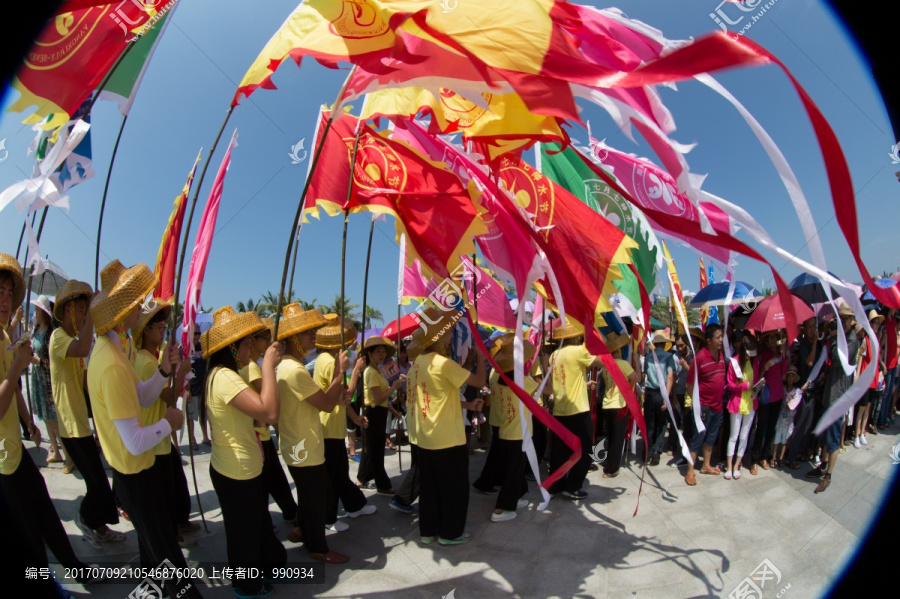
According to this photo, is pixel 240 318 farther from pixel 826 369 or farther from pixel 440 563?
pixel 826 369

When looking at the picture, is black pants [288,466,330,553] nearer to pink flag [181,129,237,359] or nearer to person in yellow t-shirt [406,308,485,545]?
person in yellow t-shirt [406,308,485,545]

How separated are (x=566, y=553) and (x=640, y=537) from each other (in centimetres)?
→ 73

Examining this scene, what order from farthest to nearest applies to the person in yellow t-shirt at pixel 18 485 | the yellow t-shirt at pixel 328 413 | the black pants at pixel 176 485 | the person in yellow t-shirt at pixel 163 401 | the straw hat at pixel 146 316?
the yellow t-shirt at pixel 328 413, the black pants at pixel 176 485, the person in yellow t-shirt at pixel 163 401, the straw hat at pixel 146 316, the person in yellow t-shirt at pixel 18 485

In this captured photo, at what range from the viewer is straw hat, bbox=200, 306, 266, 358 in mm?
2791

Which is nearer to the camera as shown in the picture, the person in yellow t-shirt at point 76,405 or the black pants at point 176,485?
the person in yellow t-shirt at point 76,405

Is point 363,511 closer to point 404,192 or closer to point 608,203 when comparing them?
point 404,192

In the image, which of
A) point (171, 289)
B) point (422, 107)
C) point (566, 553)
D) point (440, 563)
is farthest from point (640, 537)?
point (171, 289)

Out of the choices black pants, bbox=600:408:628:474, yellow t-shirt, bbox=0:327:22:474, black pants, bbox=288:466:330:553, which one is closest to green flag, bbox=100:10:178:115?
yellow t-shirt, bbox=0:327:22:474

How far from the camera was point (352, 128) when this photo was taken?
456 centimetres

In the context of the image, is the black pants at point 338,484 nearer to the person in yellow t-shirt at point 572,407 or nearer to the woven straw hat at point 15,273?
the person in yellow t-shirt at point 572,407

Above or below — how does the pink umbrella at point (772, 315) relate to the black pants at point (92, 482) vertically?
above

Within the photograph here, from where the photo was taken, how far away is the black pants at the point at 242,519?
9.32ft

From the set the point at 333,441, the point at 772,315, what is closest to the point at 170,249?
the point at 333,441

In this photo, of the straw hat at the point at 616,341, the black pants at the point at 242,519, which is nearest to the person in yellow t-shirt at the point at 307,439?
the black pants at the point at 242,519
